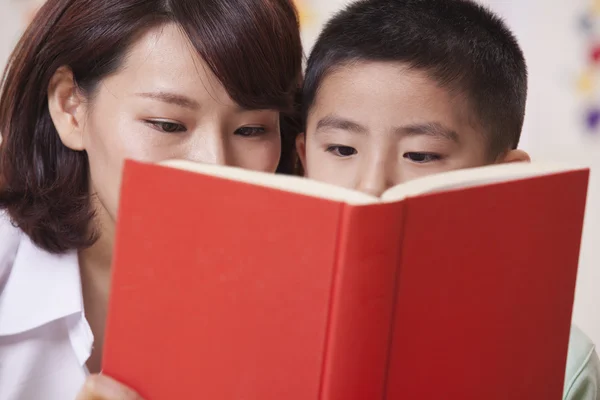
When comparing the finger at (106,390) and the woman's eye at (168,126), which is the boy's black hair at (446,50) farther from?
the finger at (106,390)

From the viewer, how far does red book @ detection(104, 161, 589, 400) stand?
610 millimetres

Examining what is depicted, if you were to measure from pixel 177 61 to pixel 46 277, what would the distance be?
1.44 feet

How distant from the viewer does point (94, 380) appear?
723 mm

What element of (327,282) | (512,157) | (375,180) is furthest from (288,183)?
(512,157)

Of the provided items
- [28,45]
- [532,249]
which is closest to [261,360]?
[532,249]

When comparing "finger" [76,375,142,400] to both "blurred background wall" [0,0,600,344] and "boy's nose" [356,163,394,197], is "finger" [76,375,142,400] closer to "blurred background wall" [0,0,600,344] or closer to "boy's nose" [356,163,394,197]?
"boy's nose" [356,163,394,197]

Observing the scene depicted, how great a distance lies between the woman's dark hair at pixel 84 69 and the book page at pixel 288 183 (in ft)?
1.39

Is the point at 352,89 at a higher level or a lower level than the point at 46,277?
higher

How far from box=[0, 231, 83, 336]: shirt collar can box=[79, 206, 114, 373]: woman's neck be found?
0.08 m

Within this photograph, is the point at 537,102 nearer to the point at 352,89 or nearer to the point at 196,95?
the point at 352,89

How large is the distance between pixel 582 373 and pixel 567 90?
1.61 meters

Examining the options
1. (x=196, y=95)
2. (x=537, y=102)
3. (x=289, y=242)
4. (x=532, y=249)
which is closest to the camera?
(x=289, y=242)

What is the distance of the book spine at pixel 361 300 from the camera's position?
59 cm

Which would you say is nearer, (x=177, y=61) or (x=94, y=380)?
(x=94, y=380)
